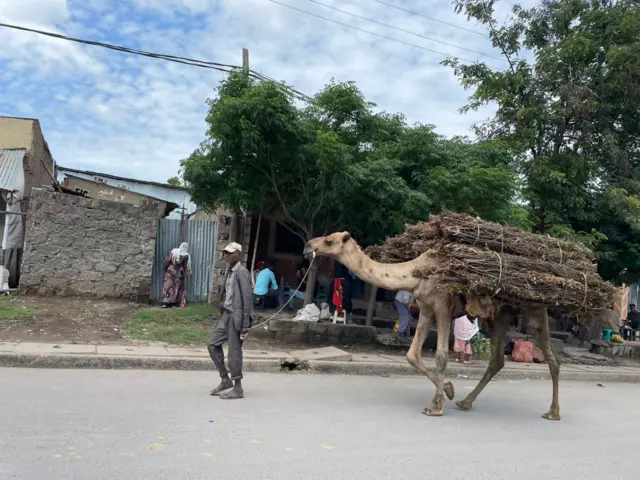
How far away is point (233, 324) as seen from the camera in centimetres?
682

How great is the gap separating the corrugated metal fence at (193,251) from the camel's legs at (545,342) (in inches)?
335

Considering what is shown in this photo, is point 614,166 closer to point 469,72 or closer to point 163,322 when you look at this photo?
point 469,72

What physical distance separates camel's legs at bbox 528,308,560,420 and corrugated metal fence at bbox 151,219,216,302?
8506 millimetres

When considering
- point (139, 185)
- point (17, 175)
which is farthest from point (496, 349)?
point (139, 185)

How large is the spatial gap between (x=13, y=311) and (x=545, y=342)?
9299mm

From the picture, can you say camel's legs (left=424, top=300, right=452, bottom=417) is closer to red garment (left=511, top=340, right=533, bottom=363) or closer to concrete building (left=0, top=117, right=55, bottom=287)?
red garment (left=511, top=340, right=533, bottom=363)

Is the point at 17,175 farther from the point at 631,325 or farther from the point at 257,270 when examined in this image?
the point at 631,325

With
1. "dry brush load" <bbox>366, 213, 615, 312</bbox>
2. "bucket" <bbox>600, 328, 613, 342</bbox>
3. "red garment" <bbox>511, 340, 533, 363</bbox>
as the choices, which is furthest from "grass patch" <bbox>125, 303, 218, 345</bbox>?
"bucket" <bbox>600, 328, 613, 342</bbox>

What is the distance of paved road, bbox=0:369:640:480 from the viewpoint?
443cm

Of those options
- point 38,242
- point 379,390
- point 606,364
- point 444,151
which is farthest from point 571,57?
point 38,242

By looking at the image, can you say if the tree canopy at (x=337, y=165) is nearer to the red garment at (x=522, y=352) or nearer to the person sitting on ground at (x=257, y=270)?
the person sitting on ground at (x=257, y=270)

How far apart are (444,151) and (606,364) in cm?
725


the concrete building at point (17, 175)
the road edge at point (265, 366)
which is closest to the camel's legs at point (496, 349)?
the road edge at point (265, 366)

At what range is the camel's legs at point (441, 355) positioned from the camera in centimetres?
686
